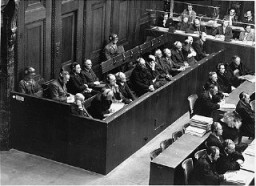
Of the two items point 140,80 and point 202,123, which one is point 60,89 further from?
point 202,123

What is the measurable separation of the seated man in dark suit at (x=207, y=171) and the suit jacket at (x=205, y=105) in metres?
2.86

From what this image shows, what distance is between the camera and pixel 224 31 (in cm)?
1936

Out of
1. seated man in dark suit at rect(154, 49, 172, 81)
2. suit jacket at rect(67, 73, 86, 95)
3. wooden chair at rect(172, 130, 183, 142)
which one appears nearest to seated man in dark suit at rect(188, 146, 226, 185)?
wooden chair at rect(172, 130, 183, 142)

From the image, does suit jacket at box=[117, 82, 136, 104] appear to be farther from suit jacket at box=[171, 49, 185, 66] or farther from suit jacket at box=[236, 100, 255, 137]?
suit jacket at box=[171, 49, 185, 66]

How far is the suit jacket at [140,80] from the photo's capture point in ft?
48.2

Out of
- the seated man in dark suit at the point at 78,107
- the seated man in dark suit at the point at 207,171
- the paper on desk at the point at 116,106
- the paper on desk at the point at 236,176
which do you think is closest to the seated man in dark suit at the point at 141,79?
the paper on desk at the point at 116,106

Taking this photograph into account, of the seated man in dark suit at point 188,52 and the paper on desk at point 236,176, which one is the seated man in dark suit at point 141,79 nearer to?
the seated man in dark suit at point 188,52

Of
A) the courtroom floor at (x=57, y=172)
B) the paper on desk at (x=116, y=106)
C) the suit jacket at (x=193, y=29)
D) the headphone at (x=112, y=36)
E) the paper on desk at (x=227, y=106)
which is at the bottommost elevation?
the courtroom floor at (x=57, y=172)

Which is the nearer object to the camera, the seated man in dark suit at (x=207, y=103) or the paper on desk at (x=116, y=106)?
the paper on desk at (x=116, y=106)

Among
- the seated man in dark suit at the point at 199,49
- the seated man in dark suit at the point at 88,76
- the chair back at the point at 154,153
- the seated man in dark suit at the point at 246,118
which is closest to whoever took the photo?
the chair back at the point at 154,153

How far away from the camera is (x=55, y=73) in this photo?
15.0m

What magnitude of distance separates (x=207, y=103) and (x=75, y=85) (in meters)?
2.94

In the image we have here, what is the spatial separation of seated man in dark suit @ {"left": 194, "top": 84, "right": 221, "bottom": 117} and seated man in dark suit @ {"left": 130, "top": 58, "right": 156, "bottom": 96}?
128 cm

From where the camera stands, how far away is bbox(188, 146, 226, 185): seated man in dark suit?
1059 cm
